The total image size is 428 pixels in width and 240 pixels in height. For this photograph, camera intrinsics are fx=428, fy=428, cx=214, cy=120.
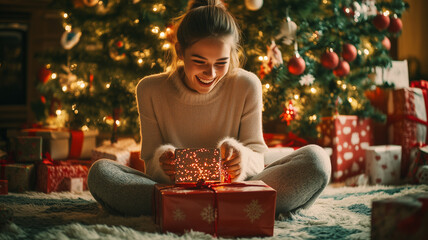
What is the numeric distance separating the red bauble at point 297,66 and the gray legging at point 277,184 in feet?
2.18

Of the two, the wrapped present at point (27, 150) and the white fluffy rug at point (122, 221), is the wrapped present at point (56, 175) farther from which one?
the white fluffy rug at point (122, 221)

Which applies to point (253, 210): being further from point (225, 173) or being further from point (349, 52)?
point (349, 52)

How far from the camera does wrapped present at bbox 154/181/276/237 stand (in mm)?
1028

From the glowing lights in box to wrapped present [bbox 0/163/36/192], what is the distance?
44.1 inches

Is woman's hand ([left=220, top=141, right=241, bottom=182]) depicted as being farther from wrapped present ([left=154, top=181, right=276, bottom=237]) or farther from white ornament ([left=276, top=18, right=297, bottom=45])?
white ornament ([left=276, top=18, right=297, bottom=45])

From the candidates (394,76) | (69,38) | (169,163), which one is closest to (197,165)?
(169,163)

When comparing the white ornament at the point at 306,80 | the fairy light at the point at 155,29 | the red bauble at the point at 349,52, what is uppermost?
the fairy light at the point at 155,29

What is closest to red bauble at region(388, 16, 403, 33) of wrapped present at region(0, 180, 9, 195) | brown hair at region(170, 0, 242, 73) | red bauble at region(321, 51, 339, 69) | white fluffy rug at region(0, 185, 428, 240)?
red bauble at region(321, 51, 339, 69)

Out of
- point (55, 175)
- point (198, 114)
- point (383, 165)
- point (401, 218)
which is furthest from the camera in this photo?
point (383, 165)

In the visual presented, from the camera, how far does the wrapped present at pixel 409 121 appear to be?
83.3 inches

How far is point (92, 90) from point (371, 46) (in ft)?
5.09

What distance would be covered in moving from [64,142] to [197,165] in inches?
54.2

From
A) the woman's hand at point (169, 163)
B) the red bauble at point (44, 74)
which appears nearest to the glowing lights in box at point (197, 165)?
the woman's hand at point (169, 163)

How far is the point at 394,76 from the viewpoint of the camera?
225 centimetres
